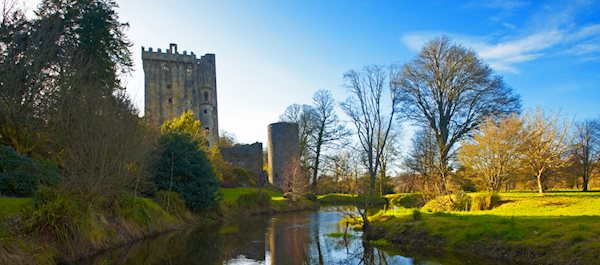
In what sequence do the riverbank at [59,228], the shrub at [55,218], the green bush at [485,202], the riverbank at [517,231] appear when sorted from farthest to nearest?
the green bush at [485,202] < the shrub at [55,218] < the riverbank at [517,231] < the riverbank at [59,228]

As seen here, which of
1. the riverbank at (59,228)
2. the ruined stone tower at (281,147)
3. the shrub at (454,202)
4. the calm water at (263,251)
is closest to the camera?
the riverbank at (59,228)

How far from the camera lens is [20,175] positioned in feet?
46.4

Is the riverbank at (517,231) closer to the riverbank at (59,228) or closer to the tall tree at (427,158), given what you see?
the tall tree at (427,158)

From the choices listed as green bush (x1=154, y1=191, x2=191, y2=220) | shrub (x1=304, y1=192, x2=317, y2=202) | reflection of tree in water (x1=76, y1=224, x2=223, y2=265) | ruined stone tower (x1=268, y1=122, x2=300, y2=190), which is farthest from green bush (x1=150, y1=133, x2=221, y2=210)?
ruined stone tower (x1=268, y1=122, x2=300, y2=190)

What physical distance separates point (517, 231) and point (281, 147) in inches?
1400

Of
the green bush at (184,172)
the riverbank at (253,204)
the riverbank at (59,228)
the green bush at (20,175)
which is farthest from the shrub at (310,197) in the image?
the green bush at (20,175)

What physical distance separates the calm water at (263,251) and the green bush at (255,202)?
1128 cm

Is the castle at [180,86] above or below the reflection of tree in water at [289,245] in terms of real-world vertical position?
above

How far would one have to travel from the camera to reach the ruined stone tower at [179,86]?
60219mm

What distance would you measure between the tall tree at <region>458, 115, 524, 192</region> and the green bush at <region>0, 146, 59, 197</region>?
18327 mm

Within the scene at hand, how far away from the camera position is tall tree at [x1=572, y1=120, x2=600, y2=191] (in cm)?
3005

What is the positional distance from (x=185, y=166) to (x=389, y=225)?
40.5 feet

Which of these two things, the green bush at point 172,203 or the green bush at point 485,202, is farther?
the green bush at point 172,203

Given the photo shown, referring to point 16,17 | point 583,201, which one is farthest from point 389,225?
point 16,17
